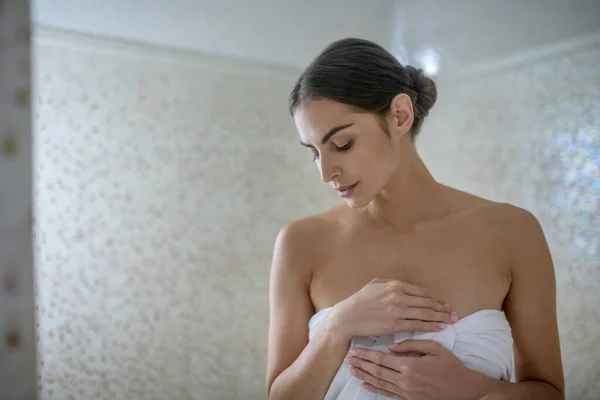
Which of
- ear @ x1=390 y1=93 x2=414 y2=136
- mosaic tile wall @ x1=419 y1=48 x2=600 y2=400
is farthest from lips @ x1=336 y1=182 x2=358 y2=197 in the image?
mosaic tile wall @ x1=419 y1=48 x2=600 y2=400

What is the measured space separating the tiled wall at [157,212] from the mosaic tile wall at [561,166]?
742 mm

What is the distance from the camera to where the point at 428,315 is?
2.63 feet

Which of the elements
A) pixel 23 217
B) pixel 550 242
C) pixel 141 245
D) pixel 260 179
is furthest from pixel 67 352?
pixel 23 217

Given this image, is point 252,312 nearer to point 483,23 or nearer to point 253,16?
point 253,16

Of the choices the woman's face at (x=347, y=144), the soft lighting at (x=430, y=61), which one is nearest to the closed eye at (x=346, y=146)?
the woman's face at (x=347, y=144)

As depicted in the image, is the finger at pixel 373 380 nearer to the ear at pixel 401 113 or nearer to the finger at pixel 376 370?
the finger at pixel 376 370

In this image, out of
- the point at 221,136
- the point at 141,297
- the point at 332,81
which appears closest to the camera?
the point at 332,81

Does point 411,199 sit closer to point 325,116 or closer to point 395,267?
point 395,267

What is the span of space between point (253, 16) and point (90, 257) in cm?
94

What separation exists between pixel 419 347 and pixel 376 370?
7 cm

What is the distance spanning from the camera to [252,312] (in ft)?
6.19

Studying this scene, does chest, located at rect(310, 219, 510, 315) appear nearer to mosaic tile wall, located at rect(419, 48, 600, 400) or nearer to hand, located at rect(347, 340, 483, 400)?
hand, located at rect(347, 340, 483, 400)

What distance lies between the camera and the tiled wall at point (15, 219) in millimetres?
228

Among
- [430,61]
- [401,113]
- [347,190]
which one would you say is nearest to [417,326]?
[347,190]
